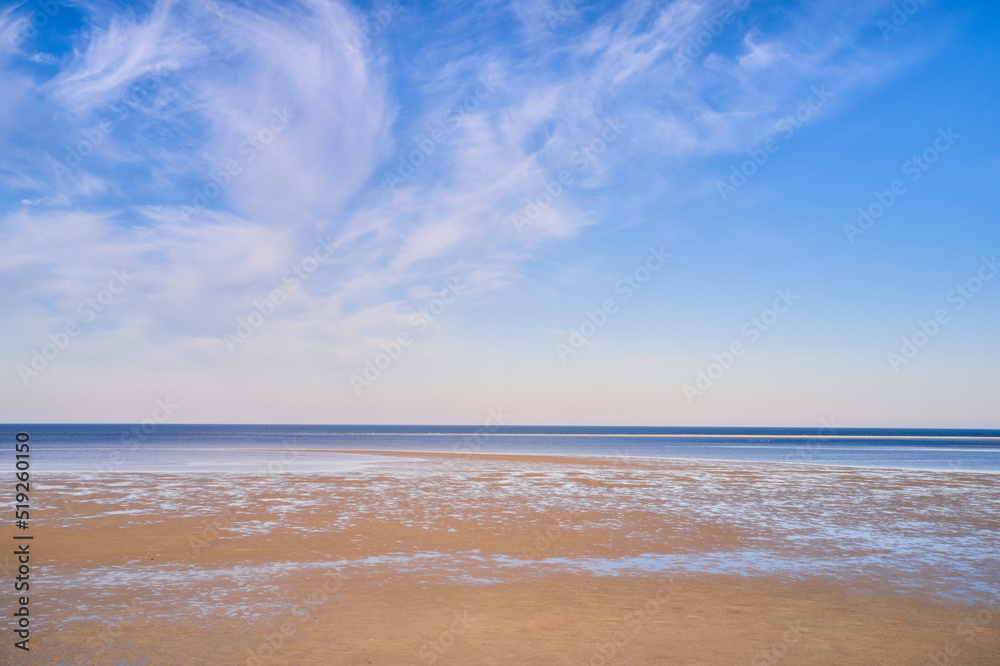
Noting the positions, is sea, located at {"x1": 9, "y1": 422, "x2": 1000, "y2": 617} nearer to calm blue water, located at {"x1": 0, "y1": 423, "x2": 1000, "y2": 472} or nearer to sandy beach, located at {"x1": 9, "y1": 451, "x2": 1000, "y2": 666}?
sandy beach, located at {"x1": 9, "y1": 451, "x2": 1000, "y2": 666}

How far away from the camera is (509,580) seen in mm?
11266

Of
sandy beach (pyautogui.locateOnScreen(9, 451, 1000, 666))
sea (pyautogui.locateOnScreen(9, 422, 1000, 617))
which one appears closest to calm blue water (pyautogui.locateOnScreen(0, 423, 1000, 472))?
sea (pyautogui.locateOnScreen(9, 422, 1000, 617))

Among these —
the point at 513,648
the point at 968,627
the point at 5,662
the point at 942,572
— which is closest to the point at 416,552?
the point at 513,648

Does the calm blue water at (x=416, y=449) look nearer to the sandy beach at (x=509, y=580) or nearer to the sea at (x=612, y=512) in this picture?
the sea at (x=612, y=512)

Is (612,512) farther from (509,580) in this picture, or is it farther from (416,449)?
(416,449)

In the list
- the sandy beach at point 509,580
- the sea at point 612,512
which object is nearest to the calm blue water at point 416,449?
the sea at point 612,512

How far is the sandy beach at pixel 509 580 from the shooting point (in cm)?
800

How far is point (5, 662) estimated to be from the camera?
24.0 ft

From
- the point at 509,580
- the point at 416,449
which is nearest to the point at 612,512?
the point at 509,580

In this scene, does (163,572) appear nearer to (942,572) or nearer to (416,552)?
(416,552)

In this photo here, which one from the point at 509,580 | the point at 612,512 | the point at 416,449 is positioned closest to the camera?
the point at 509,580

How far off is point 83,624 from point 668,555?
36.2ft

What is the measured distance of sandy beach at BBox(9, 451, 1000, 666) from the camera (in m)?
8.00

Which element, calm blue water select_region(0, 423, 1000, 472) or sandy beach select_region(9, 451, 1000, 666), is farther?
calm blue water select_region(0, 423, 1000, 472)
